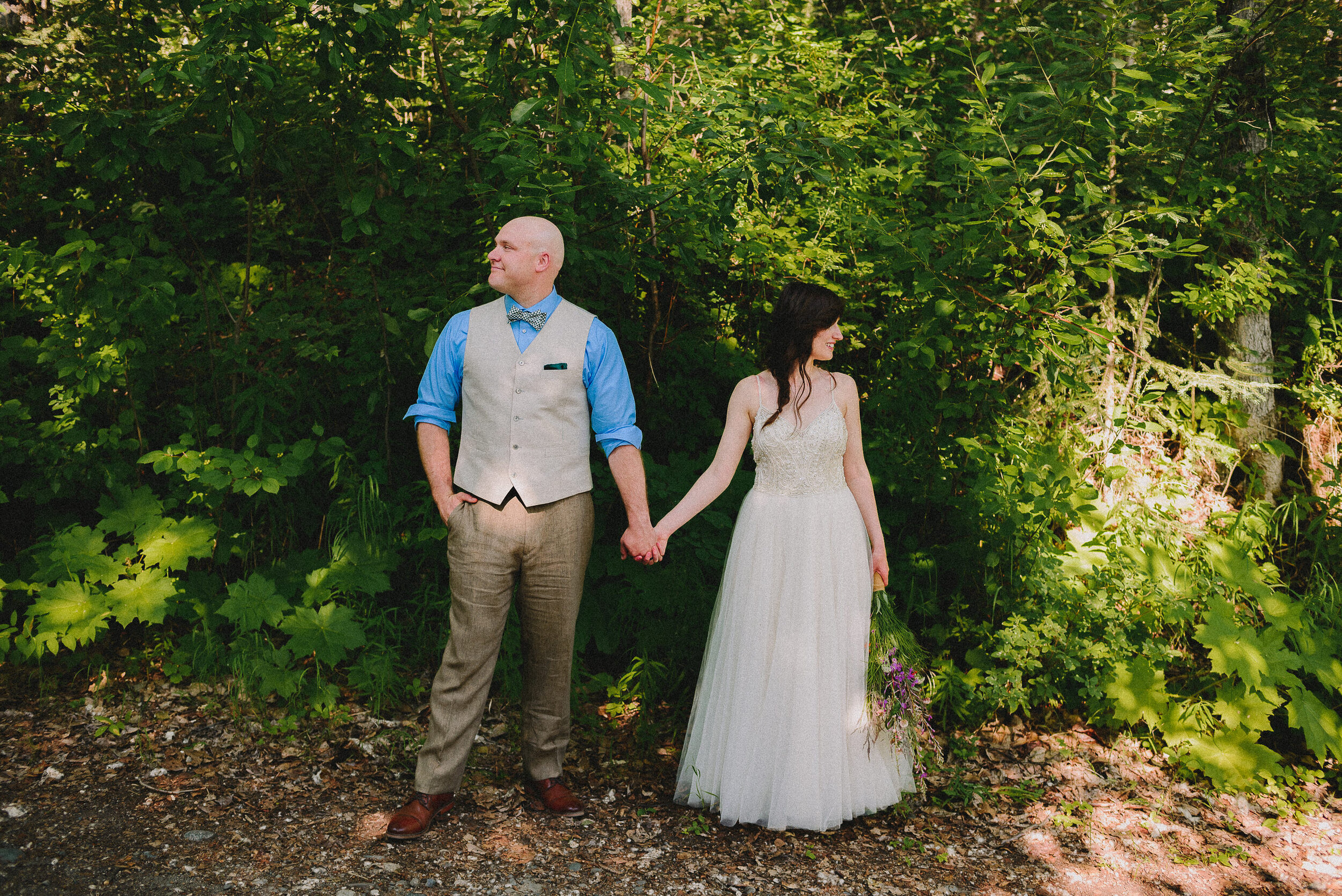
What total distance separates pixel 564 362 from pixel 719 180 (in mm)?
1210

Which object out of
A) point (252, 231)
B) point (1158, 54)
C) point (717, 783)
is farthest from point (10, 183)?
point (1158, 54)

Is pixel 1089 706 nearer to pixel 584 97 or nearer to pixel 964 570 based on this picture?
pixel 964 570

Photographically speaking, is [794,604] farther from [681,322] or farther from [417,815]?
[681,322]

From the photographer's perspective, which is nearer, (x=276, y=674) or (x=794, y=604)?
(x=794, y=604)

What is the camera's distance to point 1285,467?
505 cm

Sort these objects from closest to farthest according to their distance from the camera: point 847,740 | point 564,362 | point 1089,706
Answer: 1. point 564,362
2. point 847,740
3. point 1089,706

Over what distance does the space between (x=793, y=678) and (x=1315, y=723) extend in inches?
99.8

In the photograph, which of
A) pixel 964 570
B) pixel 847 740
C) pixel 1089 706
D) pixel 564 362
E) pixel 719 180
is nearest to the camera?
pixel 564 362

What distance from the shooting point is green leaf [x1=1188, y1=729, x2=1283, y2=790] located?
3768mm

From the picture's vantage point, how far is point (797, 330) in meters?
3.20

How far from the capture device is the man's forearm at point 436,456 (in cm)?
306

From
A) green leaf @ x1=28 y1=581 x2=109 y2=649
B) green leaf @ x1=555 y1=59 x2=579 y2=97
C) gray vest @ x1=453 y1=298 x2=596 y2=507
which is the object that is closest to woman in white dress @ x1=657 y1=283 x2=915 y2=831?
gray vest @ x1=453 y1=298 x2=596 y2=507

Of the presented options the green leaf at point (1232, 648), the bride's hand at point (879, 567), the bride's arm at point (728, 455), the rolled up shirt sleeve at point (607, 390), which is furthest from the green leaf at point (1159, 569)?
the rolled up shirt sleeve at point (607, 390)

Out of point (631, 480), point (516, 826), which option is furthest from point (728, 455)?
point (516, 826)
